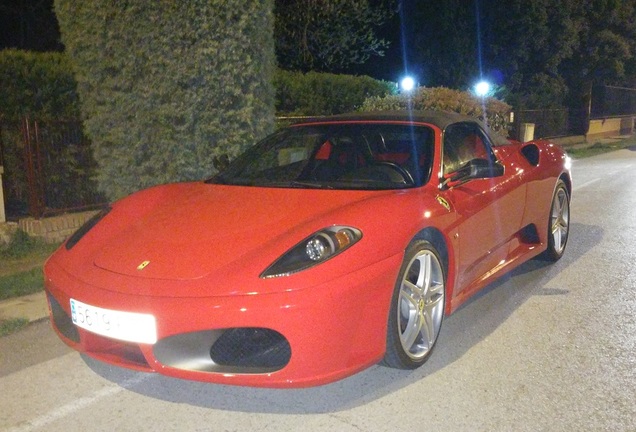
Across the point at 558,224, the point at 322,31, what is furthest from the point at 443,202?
the point at 322,31

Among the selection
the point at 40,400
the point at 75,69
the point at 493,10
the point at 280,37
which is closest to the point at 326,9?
the point at 280,37

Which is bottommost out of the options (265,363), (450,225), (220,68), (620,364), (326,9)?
(620,364)

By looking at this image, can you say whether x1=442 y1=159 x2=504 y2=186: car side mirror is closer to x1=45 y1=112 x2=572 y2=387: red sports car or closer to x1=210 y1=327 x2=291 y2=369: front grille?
x1=45 y1=112 x2=572 y2=387: red sports car

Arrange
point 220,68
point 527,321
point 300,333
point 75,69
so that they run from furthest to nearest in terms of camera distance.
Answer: point 75,69
point 220,68
point 527,321
point 300,333

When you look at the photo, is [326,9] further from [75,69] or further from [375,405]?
[375,405]

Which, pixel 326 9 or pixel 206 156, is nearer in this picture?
pixel 206 156

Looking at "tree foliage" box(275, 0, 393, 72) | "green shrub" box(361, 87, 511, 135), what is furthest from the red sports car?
"tree foliage" box(275, 0, 393, 72)

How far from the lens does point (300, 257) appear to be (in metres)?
3.32

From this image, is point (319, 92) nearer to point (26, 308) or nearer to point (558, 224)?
point (558, 224)

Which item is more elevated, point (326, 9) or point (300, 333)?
point (326, 9)

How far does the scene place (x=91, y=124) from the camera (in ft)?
25.4

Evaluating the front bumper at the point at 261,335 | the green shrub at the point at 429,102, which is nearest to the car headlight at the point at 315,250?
the front bumper at the point at 261,335

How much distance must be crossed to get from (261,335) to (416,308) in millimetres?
1000

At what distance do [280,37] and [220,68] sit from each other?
337 inches
